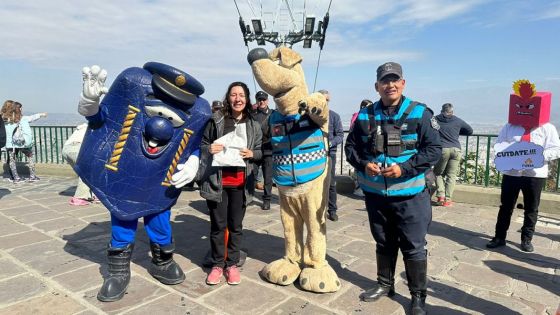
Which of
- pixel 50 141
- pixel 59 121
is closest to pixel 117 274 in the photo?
pixel 50 141

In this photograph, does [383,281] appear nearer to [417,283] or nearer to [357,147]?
[417,283]

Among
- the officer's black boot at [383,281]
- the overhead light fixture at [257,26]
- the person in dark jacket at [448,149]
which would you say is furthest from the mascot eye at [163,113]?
the overhead light fixture at [257,26]

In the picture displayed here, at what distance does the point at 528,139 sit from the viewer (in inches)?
161

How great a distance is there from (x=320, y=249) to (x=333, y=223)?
6.88ft

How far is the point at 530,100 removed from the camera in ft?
13.3

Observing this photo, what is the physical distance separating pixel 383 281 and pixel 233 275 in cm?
125

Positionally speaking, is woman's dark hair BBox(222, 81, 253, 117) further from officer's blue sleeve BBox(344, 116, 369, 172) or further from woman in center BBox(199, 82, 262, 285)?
officer's blue sleeve BBox(344, 116, 369, 172)

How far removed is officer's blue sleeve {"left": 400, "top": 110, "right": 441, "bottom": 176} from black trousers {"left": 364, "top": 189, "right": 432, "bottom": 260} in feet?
0.73

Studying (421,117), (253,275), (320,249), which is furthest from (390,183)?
(253,275)

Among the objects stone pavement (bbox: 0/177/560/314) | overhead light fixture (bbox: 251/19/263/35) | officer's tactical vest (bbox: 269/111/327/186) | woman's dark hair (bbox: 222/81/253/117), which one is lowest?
stone pavement (bbox: 0/177/560/314)

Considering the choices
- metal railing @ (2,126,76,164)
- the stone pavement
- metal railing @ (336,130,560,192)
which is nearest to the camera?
the stone pavement

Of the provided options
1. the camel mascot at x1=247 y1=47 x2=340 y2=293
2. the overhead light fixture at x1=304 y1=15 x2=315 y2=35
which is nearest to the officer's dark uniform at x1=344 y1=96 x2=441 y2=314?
the camel mascot at x1=247 y1=47 x2=340 y2=293

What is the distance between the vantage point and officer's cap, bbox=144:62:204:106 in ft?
9.32

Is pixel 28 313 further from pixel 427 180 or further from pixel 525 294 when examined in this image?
pixel 525 294
